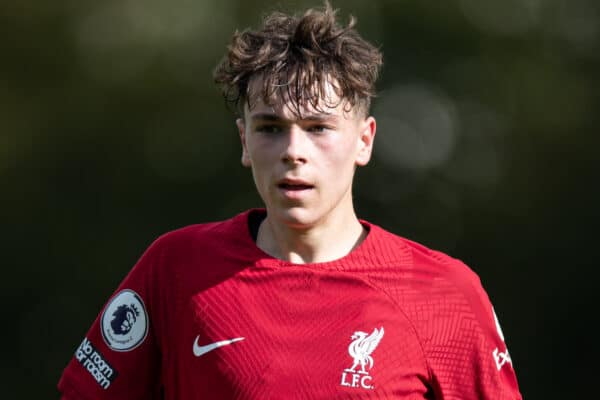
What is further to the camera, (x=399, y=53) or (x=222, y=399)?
(x=399, y=53)

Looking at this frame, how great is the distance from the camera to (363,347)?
3.05m

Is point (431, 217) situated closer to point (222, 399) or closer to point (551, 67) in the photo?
point (551, 67)

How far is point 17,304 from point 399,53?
4.24 m

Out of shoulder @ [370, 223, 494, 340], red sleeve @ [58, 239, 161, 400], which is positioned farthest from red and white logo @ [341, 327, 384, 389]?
red sleeve @ [58, 239, 161, 400]

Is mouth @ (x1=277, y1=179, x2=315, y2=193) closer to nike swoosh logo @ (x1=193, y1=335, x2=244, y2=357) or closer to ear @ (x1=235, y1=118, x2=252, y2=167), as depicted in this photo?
ear @ (x1=235, y1=118, x2=252, y2=167)

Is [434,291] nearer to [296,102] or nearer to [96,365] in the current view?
→ [296,102]

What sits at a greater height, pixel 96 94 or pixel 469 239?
pixel 96 94

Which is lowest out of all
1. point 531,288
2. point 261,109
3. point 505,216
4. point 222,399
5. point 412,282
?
point 531,288

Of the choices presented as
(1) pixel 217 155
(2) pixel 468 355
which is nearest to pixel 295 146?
(2) pixel 468 355

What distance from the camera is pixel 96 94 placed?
9758 millimetres

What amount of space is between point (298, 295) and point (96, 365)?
Answer: 67cm

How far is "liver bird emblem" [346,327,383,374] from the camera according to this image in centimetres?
302

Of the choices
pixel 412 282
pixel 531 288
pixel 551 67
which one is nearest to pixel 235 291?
pixel 412 282

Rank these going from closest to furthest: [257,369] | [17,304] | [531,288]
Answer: [257,369] < [531,288] < [17,304]
